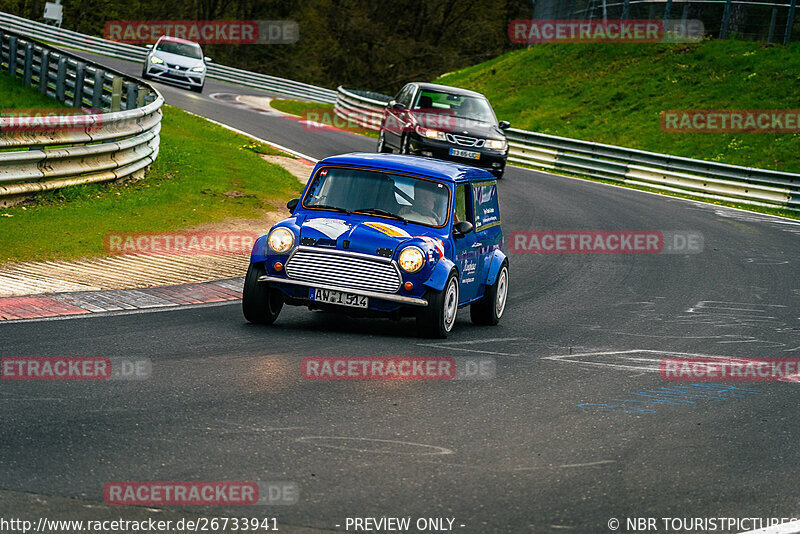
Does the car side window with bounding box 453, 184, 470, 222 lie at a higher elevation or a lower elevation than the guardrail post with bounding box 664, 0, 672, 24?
lower

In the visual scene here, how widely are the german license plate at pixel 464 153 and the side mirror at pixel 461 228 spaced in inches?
448

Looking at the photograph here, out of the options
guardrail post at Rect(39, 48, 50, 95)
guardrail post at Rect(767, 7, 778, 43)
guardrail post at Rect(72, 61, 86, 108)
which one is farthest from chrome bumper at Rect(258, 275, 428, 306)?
guardrail post at Rect(767, 7, 778, 43)

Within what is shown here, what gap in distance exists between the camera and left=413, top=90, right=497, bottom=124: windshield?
2197 cm

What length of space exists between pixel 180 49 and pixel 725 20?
19.5 m

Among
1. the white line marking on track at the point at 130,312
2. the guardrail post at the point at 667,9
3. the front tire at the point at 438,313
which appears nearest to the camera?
the white line marking on track at the point at 130,312

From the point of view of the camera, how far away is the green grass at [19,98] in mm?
24434

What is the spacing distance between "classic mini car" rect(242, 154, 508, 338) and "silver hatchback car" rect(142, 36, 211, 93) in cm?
2638

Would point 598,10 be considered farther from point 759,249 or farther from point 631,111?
point 759,249
